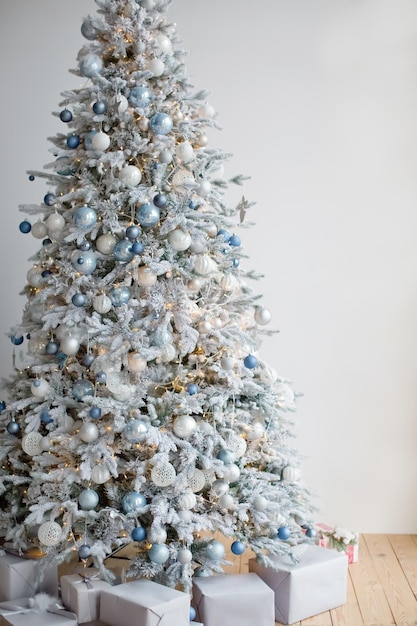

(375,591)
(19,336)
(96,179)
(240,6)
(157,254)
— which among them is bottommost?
(375,591)

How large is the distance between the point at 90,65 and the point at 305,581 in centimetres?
203

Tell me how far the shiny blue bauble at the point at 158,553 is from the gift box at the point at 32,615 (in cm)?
32

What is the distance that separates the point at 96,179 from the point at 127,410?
850 millimetres

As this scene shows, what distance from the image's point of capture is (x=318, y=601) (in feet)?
9.55

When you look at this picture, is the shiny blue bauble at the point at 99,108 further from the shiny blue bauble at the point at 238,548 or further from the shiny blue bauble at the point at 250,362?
the shiny blue bauble at the point at 238,548

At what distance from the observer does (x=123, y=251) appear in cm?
281

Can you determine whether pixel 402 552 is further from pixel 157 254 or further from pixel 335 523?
pixel 157 254

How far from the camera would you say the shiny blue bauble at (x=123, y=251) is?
2.81 meters

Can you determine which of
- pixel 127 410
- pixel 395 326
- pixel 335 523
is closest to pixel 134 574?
pixel 127 410

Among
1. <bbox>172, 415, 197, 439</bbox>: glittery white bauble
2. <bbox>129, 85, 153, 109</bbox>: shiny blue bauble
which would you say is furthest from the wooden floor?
<bbox>129, 85, 153, 109</bbox>: shiny blue bauble

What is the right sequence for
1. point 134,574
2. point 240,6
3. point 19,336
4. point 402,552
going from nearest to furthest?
1. point 134,574
2. point 19,336
3. point 402,552
4. point 240,6

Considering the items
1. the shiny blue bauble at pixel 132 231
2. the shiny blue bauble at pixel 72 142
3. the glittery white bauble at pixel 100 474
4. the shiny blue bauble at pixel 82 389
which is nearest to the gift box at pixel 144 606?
the glittery white bauble at pixel 100 474

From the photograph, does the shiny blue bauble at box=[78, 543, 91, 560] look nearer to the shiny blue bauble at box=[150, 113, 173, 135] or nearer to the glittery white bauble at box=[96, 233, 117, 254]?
the glittery white bauble at box=[96, 233, 117, 254]

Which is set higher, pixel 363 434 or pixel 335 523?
pixel 363 434
